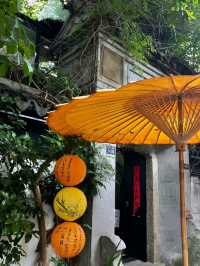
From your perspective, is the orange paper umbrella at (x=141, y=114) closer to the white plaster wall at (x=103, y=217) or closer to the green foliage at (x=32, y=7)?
the white plaster wall at (x=103, y=217)

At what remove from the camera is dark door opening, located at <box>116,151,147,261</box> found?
627cm

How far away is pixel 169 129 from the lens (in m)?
2.20

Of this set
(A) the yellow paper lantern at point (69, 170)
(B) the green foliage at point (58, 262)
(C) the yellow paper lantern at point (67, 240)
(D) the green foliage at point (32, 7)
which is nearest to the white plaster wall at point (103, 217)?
(B) the green foliage at point (58, 262)

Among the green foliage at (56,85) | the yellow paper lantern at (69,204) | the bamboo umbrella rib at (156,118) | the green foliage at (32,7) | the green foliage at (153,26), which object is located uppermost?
the green foliage at (32,7)

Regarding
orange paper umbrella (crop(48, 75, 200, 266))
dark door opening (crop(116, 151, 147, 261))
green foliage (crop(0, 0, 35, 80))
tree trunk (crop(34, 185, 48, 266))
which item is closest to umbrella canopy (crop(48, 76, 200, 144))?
orange paper umbrella (crop(48, 75, 200, 266))

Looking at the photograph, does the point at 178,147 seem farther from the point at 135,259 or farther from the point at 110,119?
the point at 135,259

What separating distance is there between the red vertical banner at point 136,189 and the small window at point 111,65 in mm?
2166

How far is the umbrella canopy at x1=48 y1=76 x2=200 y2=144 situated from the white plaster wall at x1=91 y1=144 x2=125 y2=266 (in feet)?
5.79

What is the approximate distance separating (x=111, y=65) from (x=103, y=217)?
9.12 ft

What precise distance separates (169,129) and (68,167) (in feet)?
5.18

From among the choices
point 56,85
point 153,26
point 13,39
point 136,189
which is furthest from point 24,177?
point 153,26

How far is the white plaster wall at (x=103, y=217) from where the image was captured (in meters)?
4.26

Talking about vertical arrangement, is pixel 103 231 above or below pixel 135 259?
above

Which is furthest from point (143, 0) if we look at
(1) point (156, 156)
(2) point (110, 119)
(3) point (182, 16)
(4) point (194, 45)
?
(2) point (110, 119)
